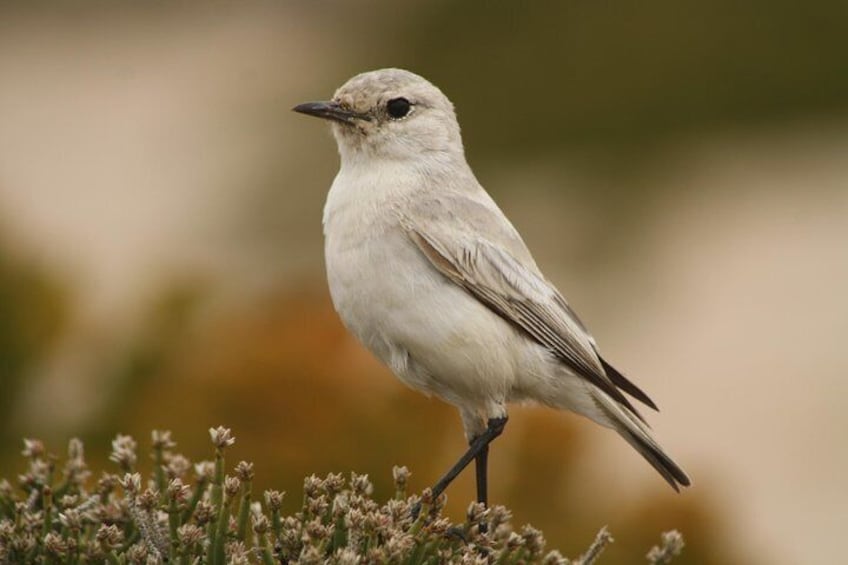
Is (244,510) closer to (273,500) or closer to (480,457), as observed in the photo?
(273,500)

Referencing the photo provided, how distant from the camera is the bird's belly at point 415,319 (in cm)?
411

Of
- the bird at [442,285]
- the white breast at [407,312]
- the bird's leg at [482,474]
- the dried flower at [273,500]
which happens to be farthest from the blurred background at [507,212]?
the dried flower at [273,500]

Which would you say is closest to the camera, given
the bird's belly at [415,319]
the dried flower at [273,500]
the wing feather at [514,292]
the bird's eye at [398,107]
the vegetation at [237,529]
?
the vegetation at [237,529]

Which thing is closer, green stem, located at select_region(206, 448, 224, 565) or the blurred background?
green stem, located at select_region(206, 448, 224, 565)

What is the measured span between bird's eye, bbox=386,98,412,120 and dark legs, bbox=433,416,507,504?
35.8 inches

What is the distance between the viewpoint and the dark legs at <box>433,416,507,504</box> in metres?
4.29

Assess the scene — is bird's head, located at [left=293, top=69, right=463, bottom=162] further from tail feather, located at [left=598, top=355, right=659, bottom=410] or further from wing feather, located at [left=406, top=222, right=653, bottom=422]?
tail feather, located at [left=598, top=355, right=659, bottom=410]

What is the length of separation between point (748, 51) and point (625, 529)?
10.2m

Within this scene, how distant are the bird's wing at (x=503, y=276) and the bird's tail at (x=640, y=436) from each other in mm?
36

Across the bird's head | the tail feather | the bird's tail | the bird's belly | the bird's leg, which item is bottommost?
the bird's leg

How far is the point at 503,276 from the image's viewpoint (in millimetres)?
4344

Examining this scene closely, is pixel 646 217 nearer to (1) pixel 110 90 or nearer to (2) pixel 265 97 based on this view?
(2) pixel 265 97

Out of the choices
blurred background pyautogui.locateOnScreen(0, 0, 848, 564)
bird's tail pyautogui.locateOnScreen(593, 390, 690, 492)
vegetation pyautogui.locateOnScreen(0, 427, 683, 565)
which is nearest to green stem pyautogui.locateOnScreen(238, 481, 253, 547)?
vegetation pyautogui.locateOnScreen(0, 427, 683, 565)

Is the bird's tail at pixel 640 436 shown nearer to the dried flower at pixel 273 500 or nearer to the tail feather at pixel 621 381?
the tail feather at pixel 621 381
